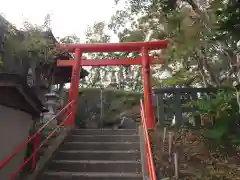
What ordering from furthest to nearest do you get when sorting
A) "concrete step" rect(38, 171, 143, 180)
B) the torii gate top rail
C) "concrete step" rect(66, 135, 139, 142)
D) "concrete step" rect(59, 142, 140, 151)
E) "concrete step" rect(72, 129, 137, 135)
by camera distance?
the torii gate top rail → "concrete step" rect(72, 129, 137, 135) → "concrete step" rect(66, 135, 139, 142) → "concrete step" rect(59, 142, 140, 151) → "concrete step" rect(38, 171, 143, 180)

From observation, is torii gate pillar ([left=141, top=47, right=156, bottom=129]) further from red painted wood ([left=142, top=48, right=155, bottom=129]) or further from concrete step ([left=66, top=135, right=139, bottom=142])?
concrete step ([left=66, top=135, right=139, bottom=142])

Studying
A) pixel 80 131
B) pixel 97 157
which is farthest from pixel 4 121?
pixel 80 131

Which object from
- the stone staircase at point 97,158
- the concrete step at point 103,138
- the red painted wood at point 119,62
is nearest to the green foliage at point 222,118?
the stone staircase at point 97,158

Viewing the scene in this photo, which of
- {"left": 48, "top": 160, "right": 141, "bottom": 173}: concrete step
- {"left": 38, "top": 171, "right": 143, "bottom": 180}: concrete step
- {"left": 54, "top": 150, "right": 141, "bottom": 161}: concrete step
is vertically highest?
{"left": 54, "top": 150, "right": 141, "bottom": 161}: concrete step

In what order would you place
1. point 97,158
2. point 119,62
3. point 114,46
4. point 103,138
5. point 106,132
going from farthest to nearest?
point 119,62, point 114,46, point 106,132, point 103,138, point 97,158

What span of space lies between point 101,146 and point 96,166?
1.26 m

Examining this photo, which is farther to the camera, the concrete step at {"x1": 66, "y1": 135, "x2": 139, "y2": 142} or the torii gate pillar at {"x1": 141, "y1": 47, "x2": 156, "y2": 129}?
the torii gate pillar at {"x1": 141, "y1": 47, "x2": 156, "y2": 129}

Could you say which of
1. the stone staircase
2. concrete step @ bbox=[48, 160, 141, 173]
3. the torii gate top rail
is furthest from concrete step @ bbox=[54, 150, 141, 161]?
the torii gate top rail

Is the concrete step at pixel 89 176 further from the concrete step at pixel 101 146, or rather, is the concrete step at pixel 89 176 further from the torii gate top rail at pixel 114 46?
the torii gate top rail at pixel 114 46

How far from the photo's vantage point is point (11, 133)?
18.8 ft

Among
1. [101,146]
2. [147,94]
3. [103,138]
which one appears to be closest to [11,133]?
[101,146]

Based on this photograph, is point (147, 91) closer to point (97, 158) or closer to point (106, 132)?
point (106, 132)

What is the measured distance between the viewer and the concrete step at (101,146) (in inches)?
298

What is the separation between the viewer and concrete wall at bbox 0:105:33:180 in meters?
5.38
